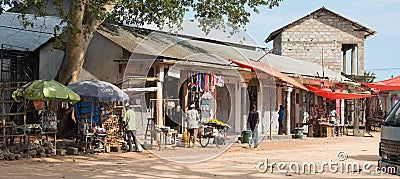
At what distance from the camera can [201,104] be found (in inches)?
Answer: 811

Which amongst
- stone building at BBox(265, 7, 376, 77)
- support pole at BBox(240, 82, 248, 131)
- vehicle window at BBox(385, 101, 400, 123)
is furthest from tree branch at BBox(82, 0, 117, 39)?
stone building at BBox(265, 7, 376, 77)

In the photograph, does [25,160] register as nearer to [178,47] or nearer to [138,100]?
[138,100]

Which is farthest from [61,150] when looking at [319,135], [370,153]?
[319,135]

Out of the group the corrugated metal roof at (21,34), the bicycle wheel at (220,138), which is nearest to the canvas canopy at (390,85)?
the bicycle wheel at (220,138)

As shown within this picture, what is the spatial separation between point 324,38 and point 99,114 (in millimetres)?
26100

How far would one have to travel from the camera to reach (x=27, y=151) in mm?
14539

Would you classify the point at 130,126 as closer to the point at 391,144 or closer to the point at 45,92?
the point at 45,92

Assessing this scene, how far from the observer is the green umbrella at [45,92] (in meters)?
14.2

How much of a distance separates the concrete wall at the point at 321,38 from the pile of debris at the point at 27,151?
89.3 ft

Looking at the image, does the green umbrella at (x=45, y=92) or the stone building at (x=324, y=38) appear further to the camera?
the stone building at (x=324, y=38)

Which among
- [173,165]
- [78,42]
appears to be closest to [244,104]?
[78,42]

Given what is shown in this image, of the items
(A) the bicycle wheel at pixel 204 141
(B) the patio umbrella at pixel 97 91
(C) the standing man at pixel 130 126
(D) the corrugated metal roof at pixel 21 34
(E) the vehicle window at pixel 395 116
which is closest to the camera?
(E) the vehicle window at pixel 395 116

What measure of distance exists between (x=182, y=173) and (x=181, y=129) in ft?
32.9

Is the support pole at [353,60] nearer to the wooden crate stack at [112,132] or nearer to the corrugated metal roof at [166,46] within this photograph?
the corrugated metal roof at [166,46]
